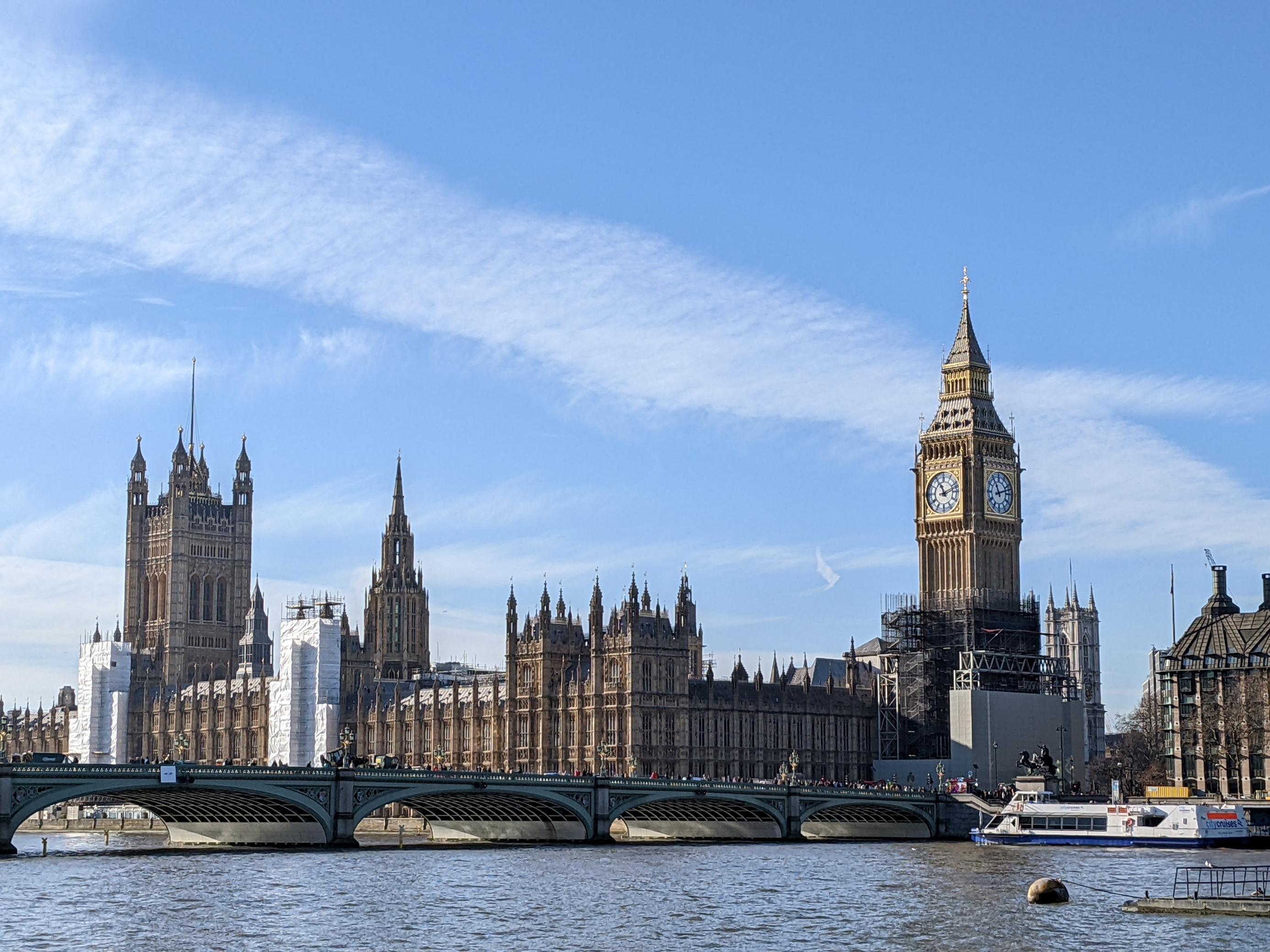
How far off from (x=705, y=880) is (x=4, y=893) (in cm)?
3205

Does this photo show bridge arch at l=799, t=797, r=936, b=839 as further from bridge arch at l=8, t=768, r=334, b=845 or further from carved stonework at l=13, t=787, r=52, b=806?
carved stonework at l=13, t=787, r=52, b=806

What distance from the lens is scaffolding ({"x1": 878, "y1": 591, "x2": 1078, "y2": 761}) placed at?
7116 inches

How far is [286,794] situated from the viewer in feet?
371

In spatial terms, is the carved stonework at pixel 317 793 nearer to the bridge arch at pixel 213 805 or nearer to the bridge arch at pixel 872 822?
the bridge arch at pixel 213 805

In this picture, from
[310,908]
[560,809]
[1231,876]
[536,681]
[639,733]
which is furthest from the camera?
[536,681]

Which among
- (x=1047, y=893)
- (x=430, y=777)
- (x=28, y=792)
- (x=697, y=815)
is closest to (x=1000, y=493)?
(x=697, y=815)

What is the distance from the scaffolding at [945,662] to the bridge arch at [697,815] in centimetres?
4111

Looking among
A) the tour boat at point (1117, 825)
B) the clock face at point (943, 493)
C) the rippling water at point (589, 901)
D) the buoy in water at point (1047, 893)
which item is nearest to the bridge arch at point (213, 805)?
the rippling water at point (589, 901)

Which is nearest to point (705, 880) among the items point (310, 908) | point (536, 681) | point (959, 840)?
point (310, 908)

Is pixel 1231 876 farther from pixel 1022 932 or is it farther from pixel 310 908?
pixel 310 908

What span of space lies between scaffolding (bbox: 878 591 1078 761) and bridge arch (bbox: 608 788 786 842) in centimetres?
4111

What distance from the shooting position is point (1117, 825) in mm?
132000

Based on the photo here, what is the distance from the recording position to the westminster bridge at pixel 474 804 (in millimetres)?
107312

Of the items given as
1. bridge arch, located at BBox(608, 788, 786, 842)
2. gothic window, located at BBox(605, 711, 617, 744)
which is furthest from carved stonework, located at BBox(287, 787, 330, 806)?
gothic window, located at BBox(605, 711, 617, 744)
